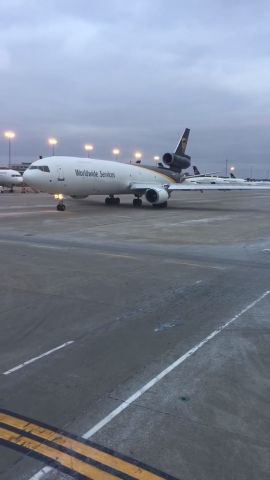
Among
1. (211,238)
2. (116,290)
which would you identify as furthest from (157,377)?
(211,238)

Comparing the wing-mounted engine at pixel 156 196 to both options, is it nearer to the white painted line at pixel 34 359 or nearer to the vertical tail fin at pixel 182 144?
the vertical tail fin at pixel 182 144

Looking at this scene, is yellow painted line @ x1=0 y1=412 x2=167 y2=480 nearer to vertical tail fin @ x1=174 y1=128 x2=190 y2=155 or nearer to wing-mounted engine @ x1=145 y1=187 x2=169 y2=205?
wing-mounted engine @ x1=145 y1=187 x2=169 y2=205

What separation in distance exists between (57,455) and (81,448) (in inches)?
8.2

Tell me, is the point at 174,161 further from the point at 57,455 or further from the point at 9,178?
the point at 57,455

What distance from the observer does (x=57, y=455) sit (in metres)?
3.62

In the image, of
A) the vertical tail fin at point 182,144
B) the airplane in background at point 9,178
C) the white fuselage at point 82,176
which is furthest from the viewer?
the airplane in background at point 9,178

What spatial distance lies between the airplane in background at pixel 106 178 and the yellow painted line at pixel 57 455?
25275 millimetres

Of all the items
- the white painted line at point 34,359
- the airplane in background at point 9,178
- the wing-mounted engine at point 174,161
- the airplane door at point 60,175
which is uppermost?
the wing-mounted engine at point 174,161

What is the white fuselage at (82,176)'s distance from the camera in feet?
93.2

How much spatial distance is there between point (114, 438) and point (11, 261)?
8.90 meters

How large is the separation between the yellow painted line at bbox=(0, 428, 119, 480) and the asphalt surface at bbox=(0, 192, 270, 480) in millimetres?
63

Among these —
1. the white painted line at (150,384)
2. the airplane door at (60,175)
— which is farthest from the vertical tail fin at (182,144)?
the white painted line at (150,384)

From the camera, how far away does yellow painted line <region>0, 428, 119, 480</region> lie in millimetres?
3418

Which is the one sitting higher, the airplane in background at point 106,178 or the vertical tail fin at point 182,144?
the vertical tail fin at point 182,144
